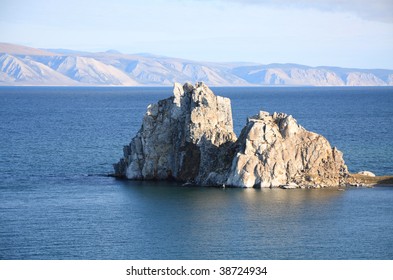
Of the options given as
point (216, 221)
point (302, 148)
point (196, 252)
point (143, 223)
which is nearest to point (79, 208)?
point (143, 223)

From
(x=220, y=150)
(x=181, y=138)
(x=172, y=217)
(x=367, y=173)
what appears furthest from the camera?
(x=181, y=138)

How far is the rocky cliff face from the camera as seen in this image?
85.6 meters

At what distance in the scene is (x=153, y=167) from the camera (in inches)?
3666

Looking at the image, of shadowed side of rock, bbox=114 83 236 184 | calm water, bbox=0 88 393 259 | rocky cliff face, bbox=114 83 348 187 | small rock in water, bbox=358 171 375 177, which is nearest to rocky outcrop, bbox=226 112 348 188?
rocky cliff face, bbox=114 83 348 187

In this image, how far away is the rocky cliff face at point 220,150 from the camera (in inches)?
3371

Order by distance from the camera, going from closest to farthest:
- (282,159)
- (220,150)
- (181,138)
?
(282,159) < (220,150) < (181,138)

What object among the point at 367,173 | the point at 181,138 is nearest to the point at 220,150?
the point at 181,138

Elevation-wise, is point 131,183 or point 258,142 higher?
point 258,142

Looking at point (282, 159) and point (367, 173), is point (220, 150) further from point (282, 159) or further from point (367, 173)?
point (367, 173)

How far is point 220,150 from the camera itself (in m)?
89.1

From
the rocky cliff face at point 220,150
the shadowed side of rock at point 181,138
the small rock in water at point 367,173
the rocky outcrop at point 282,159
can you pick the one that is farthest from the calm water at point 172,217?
the small rock in water at point 367,173
